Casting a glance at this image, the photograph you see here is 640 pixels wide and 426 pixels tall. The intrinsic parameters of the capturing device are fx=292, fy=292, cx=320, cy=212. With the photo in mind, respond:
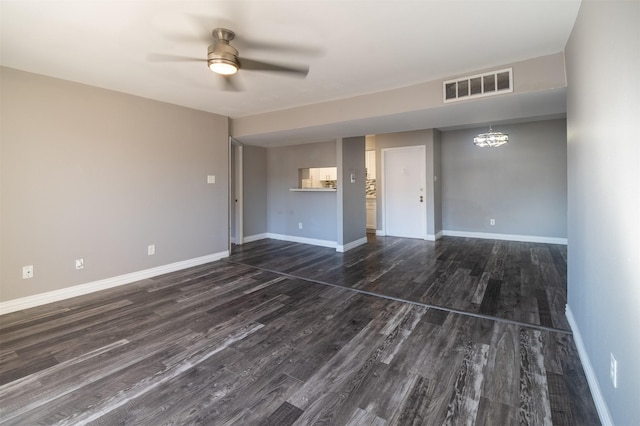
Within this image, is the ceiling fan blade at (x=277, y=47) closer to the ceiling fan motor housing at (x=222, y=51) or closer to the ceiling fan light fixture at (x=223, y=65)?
the ceiling fan motor housing at (x=222, y=51)

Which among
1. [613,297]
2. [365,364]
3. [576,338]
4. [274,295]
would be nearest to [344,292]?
[274,295]

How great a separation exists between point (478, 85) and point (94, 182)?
459 centimetres

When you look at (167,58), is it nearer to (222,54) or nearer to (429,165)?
(222,54)

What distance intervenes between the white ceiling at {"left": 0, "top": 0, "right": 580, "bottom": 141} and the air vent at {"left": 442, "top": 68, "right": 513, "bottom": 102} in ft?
0.33

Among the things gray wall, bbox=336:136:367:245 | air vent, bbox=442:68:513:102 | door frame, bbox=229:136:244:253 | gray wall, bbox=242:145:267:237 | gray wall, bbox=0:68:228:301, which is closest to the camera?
air vent, bbox=442:68:513:102

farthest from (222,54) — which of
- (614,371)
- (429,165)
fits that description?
(429,165)

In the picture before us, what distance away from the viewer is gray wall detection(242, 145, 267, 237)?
6.56 metres

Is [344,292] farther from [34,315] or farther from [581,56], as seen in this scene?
[34,315]

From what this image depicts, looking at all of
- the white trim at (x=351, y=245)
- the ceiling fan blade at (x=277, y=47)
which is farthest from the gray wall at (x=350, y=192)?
the ceiling fan blade at (x=277, y=47)

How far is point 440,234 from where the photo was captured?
22.6 feet

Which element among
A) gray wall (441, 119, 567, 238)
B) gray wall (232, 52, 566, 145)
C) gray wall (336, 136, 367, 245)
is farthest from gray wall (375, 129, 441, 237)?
gray wall (232, 52, 566, 145)

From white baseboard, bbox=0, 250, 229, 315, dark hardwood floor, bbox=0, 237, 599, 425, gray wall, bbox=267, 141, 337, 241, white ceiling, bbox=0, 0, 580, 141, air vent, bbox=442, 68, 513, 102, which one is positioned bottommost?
dark hardwood floor, bbox=0, 237, 599, 425

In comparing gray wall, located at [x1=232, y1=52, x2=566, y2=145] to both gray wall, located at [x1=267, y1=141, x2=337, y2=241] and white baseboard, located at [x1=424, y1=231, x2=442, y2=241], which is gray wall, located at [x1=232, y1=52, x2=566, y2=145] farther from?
white baseboard, located at [x1=424, y1=231, x2=442, y2=241]

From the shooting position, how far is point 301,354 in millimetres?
2219
